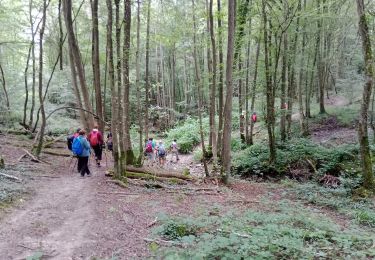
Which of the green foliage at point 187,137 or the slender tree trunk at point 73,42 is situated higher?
the slender tree trunk at point 73,42

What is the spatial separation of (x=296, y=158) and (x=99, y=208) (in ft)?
30.8

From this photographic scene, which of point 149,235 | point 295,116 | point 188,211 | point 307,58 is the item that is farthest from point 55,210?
point 295,116

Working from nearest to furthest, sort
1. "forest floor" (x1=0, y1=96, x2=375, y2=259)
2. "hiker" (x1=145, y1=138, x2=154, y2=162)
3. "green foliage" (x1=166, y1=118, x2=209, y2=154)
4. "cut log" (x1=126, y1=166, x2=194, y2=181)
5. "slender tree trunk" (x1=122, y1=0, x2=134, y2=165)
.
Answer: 1. "forest floor" (x1=0, y1=96, x2=375, y2=259)
2. "slender tree trunk" (x1=122, y1=0, x2=134, y2=165)
3. "cut log" (x1=126, y1=166, x2=194, y2=181)
4. "hiker" (x1=145, y1=138, x2=154, y2=162)
5. "green foliage" (x1=166, y1=118, x2=209, y2=154)

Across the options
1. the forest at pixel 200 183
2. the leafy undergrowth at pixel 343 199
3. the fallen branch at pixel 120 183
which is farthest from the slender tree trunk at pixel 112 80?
the leafy undergrowth at pixel 343 199

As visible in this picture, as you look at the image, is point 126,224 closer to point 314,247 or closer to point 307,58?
point 314,247

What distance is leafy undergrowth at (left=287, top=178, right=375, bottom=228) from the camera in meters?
8.83

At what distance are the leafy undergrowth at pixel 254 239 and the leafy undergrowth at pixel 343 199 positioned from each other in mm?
1553

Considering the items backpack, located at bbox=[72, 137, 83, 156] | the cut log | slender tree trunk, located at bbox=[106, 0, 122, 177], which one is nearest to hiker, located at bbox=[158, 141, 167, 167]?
the cut log

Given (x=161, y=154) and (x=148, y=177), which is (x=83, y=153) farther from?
(x=161, y=154)

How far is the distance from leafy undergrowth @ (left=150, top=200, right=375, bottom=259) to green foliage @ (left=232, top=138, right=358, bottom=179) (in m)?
6.18

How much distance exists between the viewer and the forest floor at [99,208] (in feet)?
19.9

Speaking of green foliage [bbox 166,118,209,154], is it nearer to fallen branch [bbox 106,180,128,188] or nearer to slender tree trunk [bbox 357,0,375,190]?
fallen branch [bbox 106,180,128,188]

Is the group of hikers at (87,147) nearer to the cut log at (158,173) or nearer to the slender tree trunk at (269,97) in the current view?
the cut log at (158,173)

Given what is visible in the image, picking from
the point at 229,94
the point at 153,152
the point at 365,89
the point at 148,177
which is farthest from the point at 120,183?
the point at 365,89
